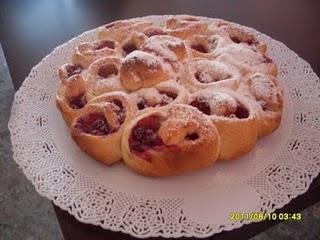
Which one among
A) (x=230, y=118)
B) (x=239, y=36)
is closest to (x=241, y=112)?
(x=230, y=118)

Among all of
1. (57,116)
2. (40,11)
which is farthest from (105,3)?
(57,116)

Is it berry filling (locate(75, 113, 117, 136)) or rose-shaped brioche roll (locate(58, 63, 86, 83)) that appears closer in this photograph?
berry filling (locate(75, 113, 117, 136))

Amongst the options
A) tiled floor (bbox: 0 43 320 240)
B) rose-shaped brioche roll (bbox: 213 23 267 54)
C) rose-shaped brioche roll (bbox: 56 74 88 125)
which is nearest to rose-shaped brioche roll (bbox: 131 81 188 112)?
rose-shaped brioche roll (bbox: 56 74 88 125)

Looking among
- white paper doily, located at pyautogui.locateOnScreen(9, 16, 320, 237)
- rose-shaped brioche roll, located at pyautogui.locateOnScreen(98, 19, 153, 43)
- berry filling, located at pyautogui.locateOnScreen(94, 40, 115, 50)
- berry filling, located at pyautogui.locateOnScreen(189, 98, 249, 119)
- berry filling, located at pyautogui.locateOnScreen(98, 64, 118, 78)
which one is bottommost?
white paper doily, located at pyautogui.locateOnScreen(9, 16, 320, 237)

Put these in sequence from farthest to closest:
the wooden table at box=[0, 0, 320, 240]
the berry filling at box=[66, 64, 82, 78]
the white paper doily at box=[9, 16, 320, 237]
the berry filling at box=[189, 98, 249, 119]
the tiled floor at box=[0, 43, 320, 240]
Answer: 1. the tiled floor at box=[0, 43, 320, 240]
2. the wooden table at box=[0, 0, 320, 240]
3. the berry filling at box=[66, 64, 82, 78]
4. the berry filling at box=[189, 98, 249, 119]
5. the white paper doily at box=[9, 16, 320, 237]

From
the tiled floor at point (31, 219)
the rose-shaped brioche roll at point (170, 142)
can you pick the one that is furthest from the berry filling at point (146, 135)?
the tiled floor at point (31, 219)

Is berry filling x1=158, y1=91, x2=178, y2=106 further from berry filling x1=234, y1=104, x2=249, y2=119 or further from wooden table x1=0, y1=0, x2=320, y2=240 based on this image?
wooden table x1=0, y1=0, x2=320, y2=240

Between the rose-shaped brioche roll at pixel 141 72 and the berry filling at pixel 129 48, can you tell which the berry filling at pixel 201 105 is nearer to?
the rose-shaped brioche roll at pixel 141 72
